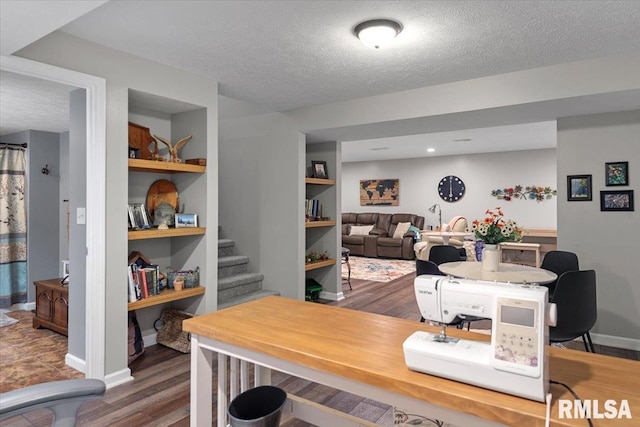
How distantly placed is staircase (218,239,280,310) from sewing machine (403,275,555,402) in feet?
10.7

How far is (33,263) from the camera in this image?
482 centimetres

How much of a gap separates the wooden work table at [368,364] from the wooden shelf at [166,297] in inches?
56.7

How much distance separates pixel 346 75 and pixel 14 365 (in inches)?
143

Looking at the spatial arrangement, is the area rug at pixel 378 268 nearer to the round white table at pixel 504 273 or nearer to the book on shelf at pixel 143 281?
the round white table at pixel 504 273

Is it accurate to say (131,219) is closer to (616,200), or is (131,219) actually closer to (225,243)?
(225,243)

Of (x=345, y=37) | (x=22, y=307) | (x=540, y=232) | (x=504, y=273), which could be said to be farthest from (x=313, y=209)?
(x=540, y=232)

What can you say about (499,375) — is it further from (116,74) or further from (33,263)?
(33,263)

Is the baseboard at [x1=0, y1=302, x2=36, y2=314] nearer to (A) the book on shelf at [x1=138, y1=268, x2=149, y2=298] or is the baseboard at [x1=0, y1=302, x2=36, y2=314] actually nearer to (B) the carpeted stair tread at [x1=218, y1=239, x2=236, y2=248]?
(B) the carpeted stair tread at [x1=218, y1=239, x2=236, y2=248]

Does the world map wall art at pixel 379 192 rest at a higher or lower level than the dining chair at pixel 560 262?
higher

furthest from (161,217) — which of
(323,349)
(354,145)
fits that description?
(354,145)

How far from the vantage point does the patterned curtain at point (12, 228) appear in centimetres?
465

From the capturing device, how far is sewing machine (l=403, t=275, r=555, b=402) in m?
0.98

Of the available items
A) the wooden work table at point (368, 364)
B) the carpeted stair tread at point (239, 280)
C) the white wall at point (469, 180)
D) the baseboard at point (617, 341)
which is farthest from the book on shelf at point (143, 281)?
the white wall at point (469, 180)

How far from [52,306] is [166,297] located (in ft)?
5.41
